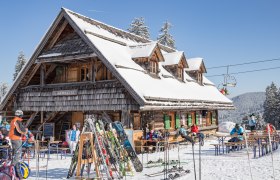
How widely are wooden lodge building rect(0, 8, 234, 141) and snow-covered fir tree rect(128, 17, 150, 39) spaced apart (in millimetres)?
26013

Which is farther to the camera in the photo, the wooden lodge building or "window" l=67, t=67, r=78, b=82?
"window" l=67, t=67, r=78, b=82

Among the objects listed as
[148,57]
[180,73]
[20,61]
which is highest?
[20,61]

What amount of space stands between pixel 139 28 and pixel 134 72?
107 feet

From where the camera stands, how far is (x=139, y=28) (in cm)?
5034

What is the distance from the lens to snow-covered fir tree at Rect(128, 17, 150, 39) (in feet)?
165

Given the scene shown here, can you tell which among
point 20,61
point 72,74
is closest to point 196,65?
point 72,74

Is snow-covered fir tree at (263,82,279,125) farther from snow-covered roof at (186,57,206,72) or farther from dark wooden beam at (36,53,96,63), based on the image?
dark wooden beam at (36,53,96,63)

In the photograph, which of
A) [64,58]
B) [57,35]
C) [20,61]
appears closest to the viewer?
[64,58]

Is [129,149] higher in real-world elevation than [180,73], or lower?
lower

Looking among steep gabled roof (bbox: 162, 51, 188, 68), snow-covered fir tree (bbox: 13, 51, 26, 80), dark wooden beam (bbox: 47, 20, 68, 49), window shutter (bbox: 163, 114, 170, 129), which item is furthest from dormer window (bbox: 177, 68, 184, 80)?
snow-covered fir tree (bbox: 13, 51, 26, 80)

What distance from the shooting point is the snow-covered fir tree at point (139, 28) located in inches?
1975

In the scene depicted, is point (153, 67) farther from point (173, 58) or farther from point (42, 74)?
point (42, 74)

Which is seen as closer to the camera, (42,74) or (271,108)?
(42,74)

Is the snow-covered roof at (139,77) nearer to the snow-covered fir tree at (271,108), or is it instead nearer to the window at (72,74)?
the window at (72,74)
